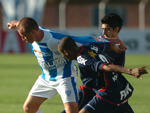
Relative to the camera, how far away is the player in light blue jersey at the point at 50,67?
574 cm

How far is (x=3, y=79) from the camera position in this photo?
13969mm

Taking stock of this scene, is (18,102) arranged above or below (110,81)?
below

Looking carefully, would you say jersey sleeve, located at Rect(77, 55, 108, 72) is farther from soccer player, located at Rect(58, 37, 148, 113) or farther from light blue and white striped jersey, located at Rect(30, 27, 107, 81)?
light blue and white striped jersey, located at Rect(30, 27, 107, 81)

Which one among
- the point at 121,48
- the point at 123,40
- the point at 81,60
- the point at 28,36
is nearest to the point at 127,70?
the point at 81,60

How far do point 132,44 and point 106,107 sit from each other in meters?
21.8

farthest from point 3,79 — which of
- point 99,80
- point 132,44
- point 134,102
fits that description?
point 132,44

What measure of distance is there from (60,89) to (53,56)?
1.78 feet

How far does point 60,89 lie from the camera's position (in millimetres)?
6066

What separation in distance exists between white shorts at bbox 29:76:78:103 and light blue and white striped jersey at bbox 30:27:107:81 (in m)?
0.08

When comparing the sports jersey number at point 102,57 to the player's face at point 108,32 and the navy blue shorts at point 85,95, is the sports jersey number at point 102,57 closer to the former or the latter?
the navy blue shorts at point 85,95

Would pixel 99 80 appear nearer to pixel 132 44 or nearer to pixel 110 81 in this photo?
pixel 110 81

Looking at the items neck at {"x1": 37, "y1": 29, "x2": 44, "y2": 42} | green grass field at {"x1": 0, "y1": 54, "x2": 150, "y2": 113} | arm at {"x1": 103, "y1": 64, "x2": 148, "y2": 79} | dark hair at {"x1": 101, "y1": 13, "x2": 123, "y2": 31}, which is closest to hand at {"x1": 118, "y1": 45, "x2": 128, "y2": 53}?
dark hair at {"x1": 101, "y1": 13, "x2": 123, "y2": 31}

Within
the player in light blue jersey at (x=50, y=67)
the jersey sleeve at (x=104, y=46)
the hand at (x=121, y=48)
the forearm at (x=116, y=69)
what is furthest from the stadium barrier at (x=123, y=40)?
the forearm at (x=116, y=69)

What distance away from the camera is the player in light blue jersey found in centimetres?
574
